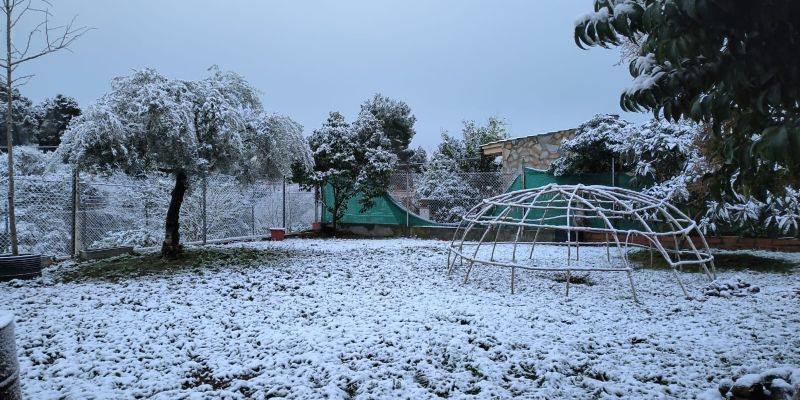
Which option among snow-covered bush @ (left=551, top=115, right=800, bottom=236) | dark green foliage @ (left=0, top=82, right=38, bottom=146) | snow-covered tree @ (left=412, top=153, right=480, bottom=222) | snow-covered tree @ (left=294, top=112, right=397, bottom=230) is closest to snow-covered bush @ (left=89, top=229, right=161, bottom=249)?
snow-covered tree @ (left=294, top=112, right=397, bottom=230)

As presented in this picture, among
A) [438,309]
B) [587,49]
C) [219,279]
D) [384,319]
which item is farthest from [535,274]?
[587,49]

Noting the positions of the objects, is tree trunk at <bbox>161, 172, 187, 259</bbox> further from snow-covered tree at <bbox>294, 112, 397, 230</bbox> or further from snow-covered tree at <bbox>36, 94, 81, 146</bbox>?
snow-covered tree at <bbox>36, 94, 81, 146</bbox>

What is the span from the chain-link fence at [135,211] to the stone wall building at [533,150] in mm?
4948

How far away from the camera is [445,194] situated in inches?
420

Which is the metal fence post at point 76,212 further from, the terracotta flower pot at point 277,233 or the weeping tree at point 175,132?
the terracotta flower pot at point 277,233

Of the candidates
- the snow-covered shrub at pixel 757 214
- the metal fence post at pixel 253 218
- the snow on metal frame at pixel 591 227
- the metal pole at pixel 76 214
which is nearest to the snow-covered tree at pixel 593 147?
the snow on metal frame at pixel 591 227

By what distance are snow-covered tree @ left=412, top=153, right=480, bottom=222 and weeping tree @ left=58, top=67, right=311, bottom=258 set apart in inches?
181

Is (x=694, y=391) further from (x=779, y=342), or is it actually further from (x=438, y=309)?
(x=438, y=309)

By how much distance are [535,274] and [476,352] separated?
332 cm

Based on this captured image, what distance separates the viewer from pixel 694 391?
2.51 m

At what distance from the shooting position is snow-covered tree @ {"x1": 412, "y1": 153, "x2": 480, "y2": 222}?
414 inches

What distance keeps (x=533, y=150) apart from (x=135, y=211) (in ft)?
27.6

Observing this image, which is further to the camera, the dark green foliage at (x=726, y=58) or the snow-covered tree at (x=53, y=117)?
the snow-covered tree at (x=53, y=117)

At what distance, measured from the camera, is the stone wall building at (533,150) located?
10852mm
